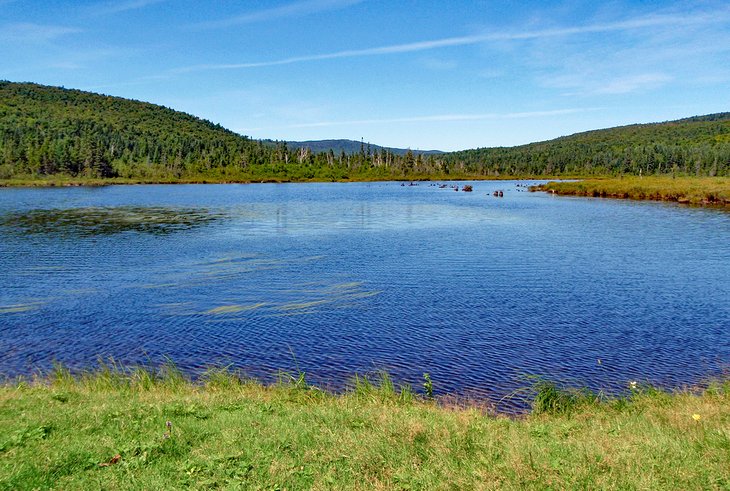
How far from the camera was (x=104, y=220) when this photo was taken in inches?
2808

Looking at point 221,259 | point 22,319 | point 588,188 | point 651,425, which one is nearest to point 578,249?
point 221,259

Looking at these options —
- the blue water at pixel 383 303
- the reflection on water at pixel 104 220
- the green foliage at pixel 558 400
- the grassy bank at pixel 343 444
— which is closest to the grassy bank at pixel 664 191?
the blue water at pixel 383 303

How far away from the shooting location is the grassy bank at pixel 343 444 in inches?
362

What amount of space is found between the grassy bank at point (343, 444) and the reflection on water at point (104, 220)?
4917cm

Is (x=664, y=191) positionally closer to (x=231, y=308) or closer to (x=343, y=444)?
(x=231, y=308)

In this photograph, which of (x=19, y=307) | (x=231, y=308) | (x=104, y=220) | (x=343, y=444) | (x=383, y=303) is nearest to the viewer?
(x=343, y=444)

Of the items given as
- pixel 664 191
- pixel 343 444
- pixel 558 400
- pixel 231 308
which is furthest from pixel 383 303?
pixel 664 191

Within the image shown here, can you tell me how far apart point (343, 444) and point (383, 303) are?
1857 centimetres

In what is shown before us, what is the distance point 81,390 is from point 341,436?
844 centimetres

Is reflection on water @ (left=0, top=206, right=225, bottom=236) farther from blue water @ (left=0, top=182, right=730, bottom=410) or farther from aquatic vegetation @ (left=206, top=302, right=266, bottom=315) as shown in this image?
aquatic vegetation @ (left=206, top=302, right=266, bottom=315)

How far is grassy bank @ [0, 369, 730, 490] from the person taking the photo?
9188mm

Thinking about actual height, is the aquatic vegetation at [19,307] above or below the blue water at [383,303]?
below

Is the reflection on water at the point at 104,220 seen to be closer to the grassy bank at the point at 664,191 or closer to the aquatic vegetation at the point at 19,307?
the aquatic vegetation at the point at 19,307

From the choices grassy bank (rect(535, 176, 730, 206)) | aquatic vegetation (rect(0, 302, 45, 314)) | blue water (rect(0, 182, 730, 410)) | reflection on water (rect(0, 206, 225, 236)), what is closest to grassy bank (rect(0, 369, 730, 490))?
blue water (rect(0, 182, 730, 410))
